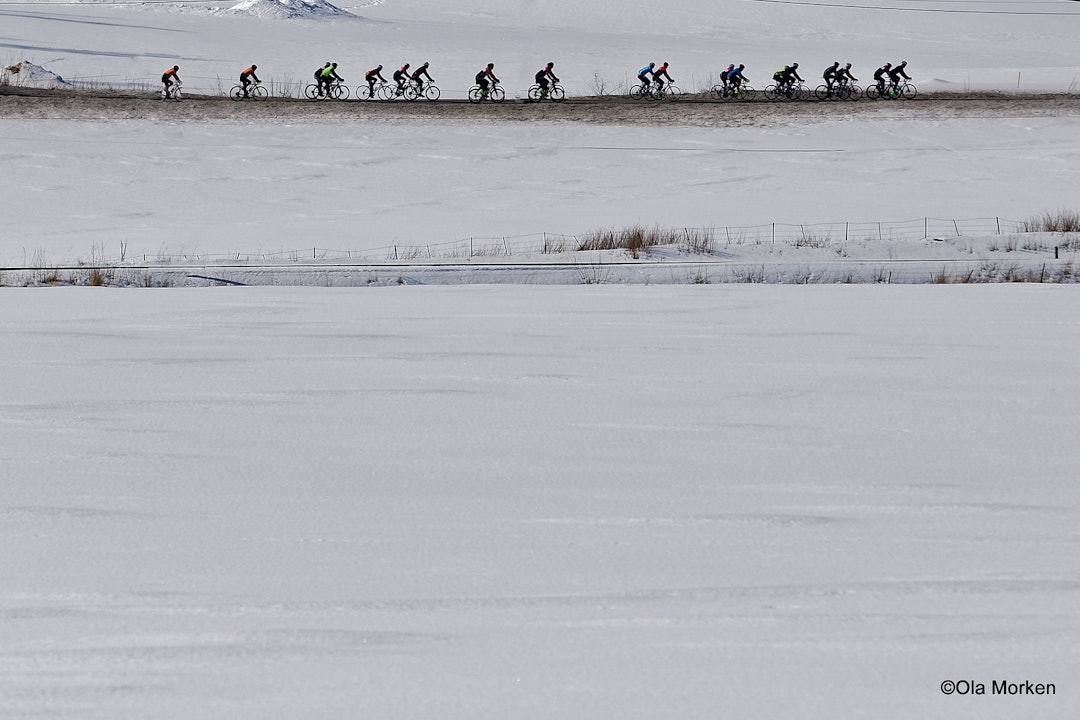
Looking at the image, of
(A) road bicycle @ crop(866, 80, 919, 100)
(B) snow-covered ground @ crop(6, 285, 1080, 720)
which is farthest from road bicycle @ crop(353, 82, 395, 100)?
(B) snow-covered ground @ crop(6, 285, 1080, 720)

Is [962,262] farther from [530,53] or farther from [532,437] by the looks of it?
[530,53]

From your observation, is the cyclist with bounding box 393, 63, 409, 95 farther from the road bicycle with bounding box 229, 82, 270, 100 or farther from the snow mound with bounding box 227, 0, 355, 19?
the snow mound with bounding box 227, 0, 355, 19

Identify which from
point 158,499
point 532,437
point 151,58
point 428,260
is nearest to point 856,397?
point 532,437

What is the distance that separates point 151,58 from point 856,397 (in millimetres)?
51091

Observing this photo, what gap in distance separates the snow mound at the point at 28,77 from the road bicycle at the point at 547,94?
16193 millimetres

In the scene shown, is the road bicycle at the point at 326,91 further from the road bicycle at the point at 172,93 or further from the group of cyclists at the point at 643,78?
the road bicycle at the point at 172,93

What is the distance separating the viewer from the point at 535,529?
3850mm

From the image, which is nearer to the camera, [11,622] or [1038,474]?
[11,622]

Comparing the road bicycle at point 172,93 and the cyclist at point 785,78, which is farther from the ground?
the cyclist at point 785,78

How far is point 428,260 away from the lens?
16125 millimetres

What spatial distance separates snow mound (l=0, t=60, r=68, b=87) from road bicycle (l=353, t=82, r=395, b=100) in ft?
33.6

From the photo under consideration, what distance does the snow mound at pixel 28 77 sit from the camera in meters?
39.1

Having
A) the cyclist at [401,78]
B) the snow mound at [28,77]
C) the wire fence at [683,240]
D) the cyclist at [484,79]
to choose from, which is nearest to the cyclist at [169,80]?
the snow mound at [28,77]

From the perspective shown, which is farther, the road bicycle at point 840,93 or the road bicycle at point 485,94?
the road bicycle at point 840,93
